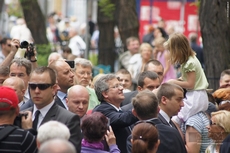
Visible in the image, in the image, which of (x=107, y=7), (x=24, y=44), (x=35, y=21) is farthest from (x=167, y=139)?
(x=35, y=21)

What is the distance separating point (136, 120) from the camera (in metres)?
10.3

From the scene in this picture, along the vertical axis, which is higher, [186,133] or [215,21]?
[215,21]

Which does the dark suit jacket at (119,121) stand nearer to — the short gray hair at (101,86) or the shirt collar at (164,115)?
the short gray hair at (101,86)

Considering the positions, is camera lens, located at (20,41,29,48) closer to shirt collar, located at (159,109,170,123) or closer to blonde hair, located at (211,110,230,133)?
shirt collar, located at (159,109,170,123)

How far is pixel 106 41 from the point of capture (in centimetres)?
2689

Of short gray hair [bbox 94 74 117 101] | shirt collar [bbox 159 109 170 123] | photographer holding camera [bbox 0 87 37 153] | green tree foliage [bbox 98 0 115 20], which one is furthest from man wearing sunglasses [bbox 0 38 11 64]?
photographer holding camera [bbox 0 87 37 153]

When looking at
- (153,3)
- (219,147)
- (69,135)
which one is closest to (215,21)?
(219,147)

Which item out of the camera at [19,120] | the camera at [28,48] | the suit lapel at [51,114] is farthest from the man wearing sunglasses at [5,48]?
the camera at [19,120]

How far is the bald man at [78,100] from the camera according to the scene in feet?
34.4

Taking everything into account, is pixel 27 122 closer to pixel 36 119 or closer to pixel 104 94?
pixel 36 119

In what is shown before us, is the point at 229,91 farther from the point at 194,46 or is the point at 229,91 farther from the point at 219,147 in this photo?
the point at 194,46

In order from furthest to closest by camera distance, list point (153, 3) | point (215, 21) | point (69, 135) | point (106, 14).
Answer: point (153, 3)
point (106, 14)
point (215, 21)
point (69, 135)

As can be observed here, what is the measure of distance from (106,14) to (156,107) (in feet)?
50.9

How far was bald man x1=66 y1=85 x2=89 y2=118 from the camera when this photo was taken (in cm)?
1050
